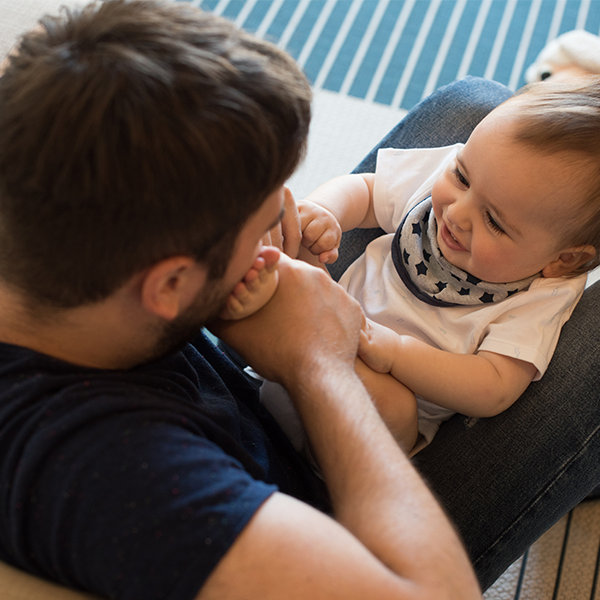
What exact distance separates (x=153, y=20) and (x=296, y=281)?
442 millimetres

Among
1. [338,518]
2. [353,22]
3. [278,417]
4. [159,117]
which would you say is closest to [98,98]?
[159,117]

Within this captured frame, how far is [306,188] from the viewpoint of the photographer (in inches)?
86.1

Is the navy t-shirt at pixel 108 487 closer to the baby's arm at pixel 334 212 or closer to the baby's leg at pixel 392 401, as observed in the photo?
the baby's leg at pixel 392 401

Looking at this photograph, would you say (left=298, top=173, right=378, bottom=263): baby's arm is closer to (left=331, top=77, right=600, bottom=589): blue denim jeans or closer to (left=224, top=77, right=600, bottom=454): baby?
(left=224, top=77, right=600, bottom=454): baby

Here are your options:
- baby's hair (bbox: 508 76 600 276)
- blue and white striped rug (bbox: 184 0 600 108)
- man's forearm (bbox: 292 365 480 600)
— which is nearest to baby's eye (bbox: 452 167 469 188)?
baby's hair (bbox: 508 76 600 276)

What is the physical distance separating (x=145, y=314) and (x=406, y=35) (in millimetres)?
2423

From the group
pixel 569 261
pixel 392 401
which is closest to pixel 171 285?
pixel 392 401

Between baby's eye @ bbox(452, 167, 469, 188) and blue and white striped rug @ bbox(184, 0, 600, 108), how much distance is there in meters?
1.47

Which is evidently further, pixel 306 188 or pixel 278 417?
pixel 306 188

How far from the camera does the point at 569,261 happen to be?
3.35 ft

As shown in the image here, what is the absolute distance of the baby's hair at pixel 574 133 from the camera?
91 centimetres

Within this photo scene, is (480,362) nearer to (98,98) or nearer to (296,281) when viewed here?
(296,281)

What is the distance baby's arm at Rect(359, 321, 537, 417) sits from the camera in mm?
964

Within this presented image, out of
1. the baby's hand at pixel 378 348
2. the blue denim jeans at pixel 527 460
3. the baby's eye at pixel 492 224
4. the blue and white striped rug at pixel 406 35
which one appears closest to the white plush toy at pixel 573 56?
the blue and white striped rug at pixel 406 35
